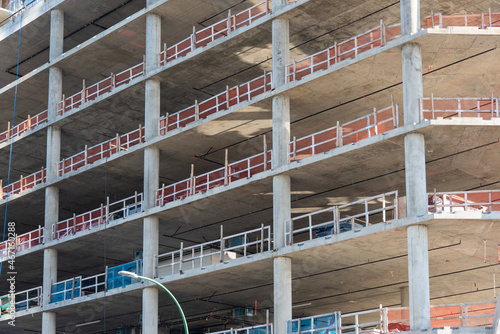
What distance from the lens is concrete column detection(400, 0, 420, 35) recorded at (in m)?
37.3

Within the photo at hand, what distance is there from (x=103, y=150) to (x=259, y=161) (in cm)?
1199

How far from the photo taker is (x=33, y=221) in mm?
63125

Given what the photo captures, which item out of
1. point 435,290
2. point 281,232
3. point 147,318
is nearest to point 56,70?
point 147,318

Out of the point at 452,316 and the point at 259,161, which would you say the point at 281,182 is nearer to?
the point at 259,161

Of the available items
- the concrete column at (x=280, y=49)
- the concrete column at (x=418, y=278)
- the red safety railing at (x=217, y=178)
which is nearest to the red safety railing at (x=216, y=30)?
the concrete column at (x=280, y=49)

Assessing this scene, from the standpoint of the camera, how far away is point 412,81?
3669cm

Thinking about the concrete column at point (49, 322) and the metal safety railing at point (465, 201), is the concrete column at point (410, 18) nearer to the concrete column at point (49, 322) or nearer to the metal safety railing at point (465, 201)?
the metal safety railing at point (465, 201)

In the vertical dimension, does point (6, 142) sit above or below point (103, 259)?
above

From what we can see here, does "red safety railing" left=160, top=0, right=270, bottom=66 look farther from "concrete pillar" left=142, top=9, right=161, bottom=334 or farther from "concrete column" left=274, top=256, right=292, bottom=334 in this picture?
"concrete column" left=274, top=256, right=292, bottom=334

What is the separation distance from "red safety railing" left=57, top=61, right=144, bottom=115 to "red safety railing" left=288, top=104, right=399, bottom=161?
42.1 ft

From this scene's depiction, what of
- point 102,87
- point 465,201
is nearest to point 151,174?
point 102,87

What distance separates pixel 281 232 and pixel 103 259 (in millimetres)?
21222

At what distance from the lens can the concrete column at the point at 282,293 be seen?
3888cm

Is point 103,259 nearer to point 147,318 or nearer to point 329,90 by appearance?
point 147,318
